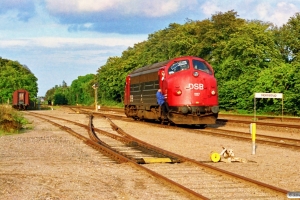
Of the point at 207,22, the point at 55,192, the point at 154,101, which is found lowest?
the point at 55,192

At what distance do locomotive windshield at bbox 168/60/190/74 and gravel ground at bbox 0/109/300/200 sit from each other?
6.90 metres

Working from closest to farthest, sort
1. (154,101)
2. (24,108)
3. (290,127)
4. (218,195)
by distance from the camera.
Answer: (218,195) < (290,127) < (154,101) < (24,108)

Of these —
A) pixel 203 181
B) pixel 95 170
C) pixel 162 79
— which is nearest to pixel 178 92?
pixel 162 79

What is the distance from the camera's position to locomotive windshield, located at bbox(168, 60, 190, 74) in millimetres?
23080

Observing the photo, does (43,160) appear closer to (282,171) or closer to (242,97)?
(282,171)

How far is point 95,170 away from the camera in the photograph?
408 inches

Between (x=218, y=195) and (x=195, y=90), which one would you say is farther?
(x=195, y=90)

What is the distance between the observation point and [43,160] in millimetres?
12219

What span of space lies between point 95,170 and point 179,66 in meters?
13.5

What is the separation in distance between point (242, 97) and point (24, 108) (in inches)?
1409

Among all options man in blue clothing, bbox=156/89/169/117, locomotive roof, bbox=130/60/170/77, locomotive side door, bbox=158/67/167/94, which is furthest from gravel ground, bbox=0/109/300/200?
locomotive roof, bbox=130/60/170/77

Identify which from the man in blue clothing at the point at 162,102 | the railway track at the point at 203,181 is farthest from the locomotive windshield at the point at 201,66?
the railway track at the point at 203,181

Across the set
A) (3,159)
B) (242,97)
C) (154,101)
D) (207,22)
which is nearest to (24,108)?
(207,22)

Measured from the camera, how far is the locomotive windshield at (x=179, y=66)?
75.7 ft
